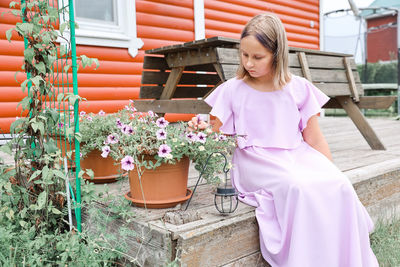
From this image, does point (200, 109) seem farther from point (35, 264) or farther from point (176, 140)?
point (35, 264)

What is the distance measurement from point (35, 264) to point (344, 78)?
9.87 ft

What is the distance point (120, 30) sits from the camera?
4.63m

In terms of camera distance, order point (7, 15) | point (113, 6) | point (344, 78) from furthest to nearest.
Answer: point (113, 6)
point (7, 15)
point (344, 78)

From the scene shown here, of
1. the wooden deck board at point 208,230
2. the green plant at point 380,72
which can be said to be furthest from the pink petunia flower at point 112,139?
the green plant at point 380,72

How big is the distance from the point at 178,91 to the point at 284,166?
222 centimetres

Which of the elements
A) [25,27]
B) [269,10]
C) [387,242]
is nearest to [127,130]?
[25,27]

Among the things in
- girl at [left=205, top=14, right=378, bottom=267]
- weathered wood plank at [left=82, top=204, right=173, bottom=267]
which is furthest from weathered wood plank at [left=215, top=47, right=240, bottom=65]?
weathered wood plank at [left=82, top=204, right=173, bottom=267]

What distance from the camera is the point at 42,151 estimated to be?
173 cm

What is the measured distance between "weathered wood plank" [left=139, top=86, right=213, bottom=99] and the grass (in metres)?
2.09

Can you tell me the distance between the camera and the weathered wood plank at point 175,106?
109 inches

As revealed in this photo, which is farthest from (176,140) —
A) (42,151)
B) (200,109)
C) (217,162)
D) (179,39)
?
(179,39)

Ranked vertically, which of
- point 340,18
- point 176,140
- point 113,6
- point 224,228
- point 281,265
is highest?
point 340,18

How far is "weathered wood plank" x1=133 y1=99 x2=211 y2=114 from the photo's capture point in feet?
9.12

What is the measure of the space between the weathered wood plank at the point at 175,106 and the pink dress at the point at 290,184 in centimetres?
76
